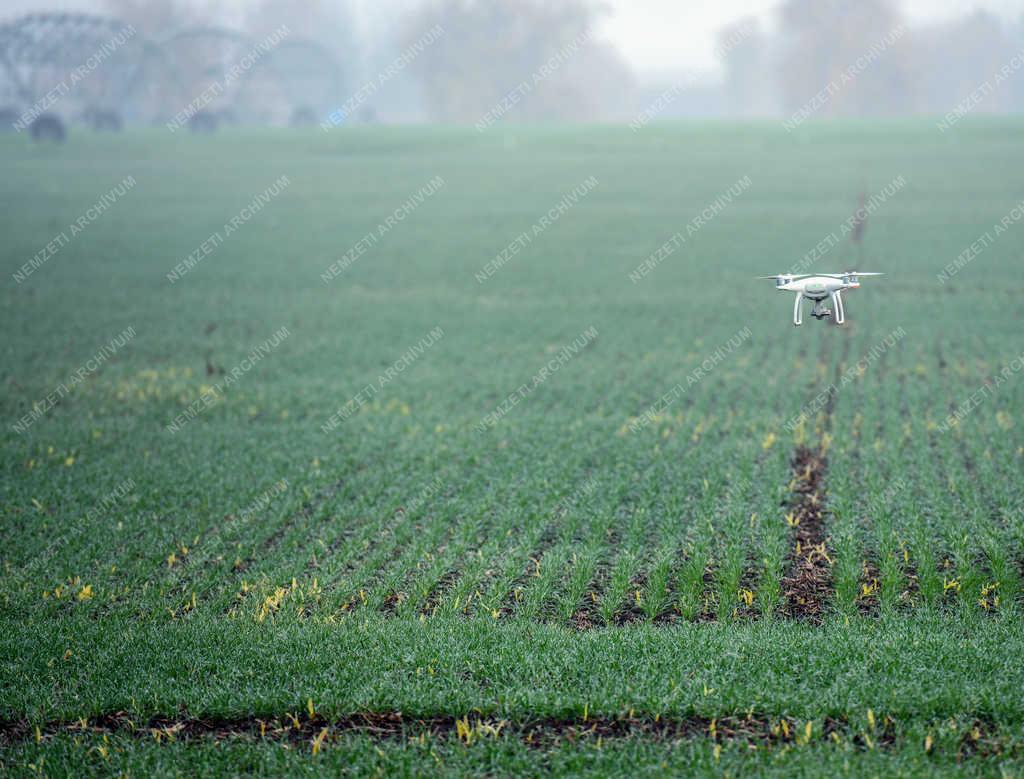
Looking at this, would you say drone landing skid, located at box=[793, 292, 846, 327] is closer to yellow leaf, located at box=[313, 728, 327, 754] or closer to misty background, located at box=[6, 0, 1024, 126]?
yellow leaf, located at box=[313, 728, 327, 754]

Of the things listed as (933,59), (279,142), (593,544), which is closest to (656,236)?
(593,544)

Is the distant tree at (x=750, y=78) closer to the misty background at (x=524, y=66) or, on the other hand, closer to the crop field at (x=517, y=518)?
the misty background at (x=524, y=66)

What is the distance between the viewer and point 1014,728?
27.0 ft

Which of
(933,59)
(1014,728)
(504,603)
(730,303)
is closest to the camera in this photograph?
(1014,728)

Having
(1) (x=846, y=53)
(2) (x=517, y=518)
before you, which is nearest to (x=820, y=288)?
(2) (x=517, y=518)

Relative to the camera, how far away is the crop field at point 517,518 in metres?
8.64

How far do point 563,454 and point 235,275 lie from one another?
23.0m

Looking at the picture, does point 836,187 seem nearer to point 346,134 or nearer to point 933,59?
point 346,134

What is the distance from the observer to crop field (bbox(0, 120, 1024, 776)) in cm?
864

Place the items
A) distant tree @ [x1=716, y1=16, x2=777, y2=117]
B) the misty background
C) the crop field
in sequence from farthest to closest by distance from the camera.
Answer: distant tree @ [x1=716, y1=16, x2=777, y2=117] → the misty background → the crop field

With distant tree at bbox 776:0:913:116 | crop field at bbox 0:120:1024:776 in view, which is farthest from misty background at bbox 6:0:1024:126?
crop field at bbox 0:120:1024:776

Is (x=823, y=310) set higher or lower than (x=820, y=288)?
lower

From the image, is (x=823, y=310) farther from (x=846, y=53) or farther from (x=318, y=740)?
(x=846, y=53)

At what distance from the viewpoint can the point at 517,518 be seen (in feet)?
44.9
